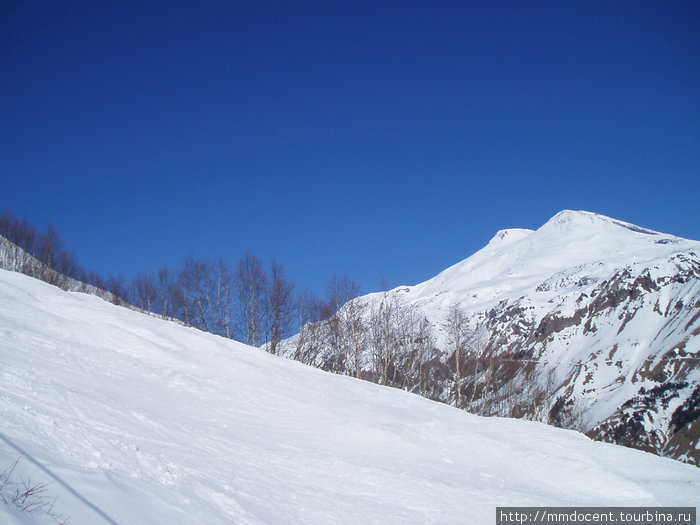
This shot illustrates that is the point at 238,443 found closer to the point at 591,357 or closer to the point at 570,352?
the point at 591,357

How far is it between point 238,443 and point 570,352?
153m

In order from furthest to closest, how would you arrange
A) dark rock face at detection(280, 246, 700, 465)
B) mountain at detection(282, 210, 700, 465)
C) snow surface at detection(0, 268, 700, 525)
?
dark rock face at detection(280, 246, 700, 465), mountain at detection(282, 210, 700, 465), snow surface at detection(0, 268, 700, 525)

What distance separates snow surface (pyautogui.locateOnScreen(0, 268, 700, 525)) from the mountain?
18.3m

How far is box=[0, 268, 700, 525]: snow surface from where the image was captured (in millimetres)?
7480

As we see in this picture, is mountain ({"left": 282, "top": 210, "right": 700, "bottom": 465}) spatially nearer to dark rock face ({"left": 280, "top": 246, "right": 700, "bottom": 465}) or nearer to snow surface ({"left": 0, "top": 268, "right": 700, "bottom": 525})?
dark rock face ({"left": 280, "top": 246, "right": 700, "bottom": 465})

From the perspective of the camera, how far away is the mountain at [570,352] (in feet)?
130

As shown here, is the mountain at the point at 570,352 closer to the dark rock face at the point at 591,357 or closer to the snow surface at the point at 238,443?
the dark rock face at the point at 591,357

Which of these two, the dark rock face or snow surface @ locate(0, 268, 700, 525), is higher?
the dark rock face

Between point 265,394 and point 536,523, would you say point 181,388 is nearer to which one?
point 265,394

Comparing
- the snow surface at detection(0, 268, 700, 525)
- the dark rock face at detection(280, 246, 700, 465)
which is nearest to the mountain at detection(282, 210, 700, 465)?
the dark rock face at detection(280, 246, 700, 465)

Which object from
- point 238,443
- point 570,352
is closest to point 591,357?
point 570,352

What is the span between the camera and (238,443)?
35.9ft

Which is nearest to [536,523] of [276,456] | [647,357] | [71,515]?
[276,456]

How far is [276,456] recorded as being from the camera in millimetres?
10656
